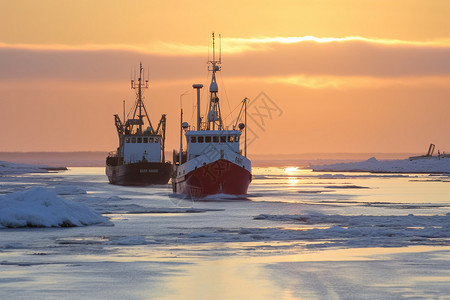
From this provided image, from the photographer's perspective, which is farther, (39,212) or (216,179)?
(216,179)

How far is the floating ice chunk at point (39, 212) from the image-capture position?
3241cm

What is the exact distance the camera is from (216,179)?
63969 millimetres

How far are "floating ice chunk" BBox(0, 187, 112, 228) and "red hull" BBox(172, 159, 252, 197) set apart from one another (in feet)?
94.2

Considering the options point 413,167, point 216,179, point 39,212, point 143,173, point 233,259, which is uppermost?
point 413,167

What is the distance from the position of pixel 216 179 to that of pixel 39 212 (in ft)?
104

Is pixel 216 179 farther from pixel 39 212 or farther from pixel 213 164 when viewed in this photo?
pixel 39 212

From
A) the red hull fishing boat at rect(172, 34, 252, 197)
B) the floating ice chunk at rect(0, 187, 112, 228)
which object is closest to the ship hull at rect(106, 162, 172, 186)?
the red hull fishing boat at rect(172, 34, 252, 197)

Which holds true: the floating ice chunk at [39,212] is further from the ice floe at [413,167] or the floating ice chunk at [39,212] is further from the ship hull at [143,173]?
the ice floe at [413,167]

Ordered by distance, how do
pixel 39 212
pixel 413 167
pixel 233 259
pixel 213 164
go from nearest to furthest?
pixel 233 259 → pixel 39 212 → pixel 213 164 → pixel 413 167

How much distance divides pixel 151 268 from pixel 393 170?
154 metres

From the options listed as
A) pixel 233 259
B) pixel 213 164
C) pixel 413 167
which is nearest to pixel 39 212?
pixel 233 259

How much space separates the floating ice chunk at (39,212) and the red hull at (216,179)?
94.2ft

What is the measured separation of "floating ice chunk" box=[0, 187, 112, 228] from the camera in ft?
106

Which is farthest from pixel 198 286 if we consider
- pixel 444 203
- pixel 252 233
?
pixel 444 203
